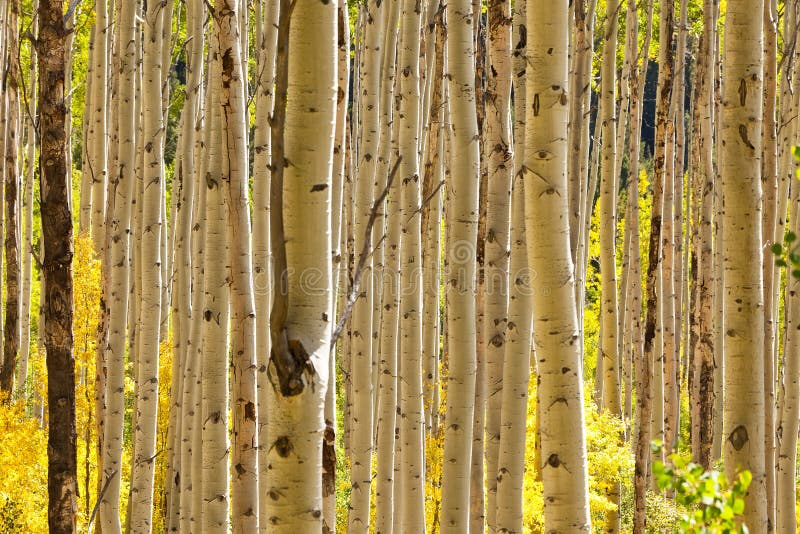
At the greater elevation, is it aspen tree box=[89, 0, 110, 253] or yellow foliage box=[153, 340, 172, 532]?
aspen tree box=[89, 0, 110, 253]

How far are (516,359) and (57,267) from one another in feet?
7.16

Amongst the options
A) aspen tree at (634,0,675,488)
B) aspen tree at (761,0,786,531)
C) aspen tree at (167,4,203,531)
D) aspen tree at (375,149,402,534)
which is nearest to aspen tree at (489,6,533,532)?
aspen tree at (761,0,786,531)

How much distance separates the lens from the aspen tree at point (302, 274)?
6.37 ft

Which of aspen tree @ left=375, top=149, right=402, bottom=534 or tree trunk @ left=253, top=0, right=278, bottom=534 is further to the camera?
aspen tree @ left=375, top=149, right=402, bottom=534

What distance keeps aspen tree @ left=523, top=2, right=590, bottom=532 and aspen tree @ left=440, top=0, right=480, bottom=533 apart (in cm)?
213

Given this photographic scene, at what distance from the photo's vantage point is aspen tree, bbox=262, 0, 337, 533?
1.94 m

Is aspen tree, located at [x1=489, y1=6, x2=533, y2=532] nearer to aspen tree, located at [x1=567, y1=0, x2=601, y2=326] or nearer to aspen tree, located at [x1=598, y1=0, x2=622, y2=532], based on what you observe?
aspen tree, located at [x1=567, y1=0, x2=601, y2=326]

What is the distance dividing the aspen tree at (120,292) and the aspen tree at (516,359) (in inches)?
133

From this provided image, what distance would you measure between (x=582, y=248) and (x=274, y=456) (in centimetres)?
877

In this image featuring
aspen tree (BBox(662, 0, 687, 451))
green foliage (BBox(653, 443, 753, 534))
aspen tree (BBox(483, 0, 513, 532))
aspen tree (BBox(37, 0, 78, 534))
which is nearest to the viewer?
green foliage (BBox(653, 443, 753, 534))

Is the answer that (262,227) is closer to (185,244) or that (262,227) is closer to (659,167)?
(185,244)

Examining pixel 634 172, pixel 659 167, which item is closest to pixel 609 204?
pixel 659 167

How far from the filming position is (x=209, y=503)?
15.0ft

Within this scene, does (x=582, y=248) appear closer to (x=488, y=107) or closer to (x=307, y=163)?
(x=488, y=107)
